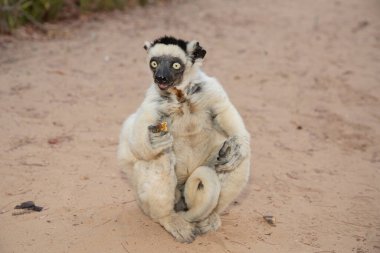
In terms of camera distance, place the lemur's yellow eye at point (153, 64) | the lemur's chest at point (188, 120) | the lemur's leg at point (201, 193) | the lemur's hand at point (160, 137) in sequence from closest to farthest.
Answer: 1. the lemur's hand at point (160, 137)
2. the lemur's leg at point (201, 193)
3. the lemur's chest at point (188, 120)
4. the lemur's yellow eye at point (153, 64)

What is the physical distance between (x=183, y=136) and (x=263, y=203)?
1259mm

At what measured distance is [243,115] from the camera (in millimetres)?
6777

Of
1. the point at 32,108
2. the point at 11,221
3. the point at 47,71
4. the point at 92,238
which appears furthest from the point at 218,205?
the point at 47,71

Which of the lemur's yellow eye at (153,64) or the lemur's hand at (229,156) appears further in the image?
the lemur's yellow eye at (153,64)

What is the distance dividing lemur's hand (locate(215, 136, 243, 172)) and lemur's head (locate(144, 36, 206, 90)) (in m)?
0.63

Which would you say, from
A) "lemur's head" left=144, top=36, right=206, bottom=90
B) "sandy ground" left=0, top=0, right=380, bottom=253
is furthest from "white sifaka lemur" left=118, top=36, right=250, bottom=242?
"sandy ground" left=0, top=0, right=380, bottom=253

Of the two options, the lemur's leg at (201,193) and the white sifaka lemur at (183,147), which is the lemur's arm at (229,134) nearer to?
the white sifaka lemur at (183,147)

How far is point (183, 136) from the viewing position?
408cm

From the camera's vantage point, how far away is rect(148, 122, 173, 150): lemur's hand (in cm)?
379

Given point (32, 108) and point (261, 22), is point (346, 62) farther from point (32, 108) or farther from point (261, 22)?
point (32, 108)

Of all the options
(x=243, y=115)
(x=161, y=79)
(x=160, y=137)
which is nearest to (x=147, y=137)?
(x=160, y=137)

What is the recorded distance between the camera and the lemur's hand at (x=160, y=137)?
12.4ft

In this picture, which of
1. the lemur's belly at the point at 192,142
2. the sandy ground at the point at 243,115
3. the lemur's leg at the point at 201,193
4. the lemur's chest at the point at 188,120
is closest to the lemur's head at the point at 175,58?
the lemur's chest at the point at 188,120

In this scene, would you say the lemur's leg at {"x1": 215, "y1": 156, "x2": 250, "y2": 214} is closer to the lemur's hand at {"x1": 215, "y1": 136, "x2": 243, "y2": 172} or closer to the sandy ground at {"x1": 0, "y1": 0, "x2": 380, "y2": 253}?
the lemur's hand at {"x1": 215, "y1": 136, "x2": 243, "y2": 172}
